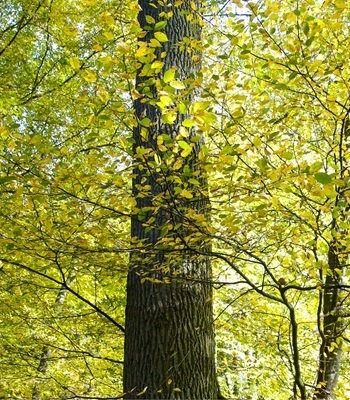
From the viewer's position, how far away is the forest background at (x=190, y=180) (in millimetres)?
2102

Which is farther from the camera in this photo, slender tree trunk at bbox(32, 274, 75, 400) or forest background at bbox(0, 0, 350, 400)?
slender tree trunk at bbox(32, 274, 75, 400)

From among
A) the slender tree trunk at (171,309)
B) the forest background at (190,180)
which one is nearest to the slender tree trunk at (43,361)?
the forest background at (190,180)

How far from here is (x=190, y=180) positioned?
1901 millimetres

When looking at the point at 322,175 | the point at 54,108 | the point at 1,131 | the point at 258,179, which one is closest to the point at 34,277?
the point at 54,108

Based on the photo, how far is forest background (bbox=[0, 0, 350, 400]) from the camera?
2102 mm

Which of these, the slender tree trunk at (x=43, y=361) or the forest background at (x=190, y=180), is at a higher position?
the forest background at (x=190, y=180)

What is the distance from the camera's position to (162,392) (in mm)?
2447

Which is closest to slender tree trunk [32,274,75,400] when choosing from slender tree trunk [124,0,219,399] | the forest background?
the forest background

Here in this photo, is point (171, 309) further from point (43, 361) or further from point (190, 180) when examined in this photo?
point (43, 361)

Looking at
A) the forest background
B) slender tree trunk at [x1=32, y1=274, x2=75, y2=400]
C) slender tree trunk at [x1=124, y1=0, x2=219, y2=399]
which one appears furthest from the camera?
slender tree trunk at [x1=32, y1=274, x2=75, y2=400]

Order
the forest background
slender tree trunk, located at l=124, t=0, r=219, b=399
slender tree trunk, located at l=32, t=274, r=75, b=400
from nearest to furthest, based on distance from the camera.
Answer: the forest background < slender tree trunk, located at l=124, t=0, r=219, b=399 < slender tree trunk, located at l=32, t=274, r=75, b=400

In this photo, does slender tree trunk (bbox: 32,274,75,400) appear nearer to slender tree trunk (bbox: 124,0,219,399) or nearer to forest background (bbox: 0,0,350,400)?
forest background (bbox: 0,0,350,400)

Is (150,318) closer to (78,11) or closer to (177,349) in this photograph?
(177,349)

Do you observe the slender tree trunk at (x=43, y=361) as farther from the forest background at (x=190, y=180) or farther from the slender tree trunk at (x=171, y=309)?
the slender tree trunk at (x=171, y=309)
